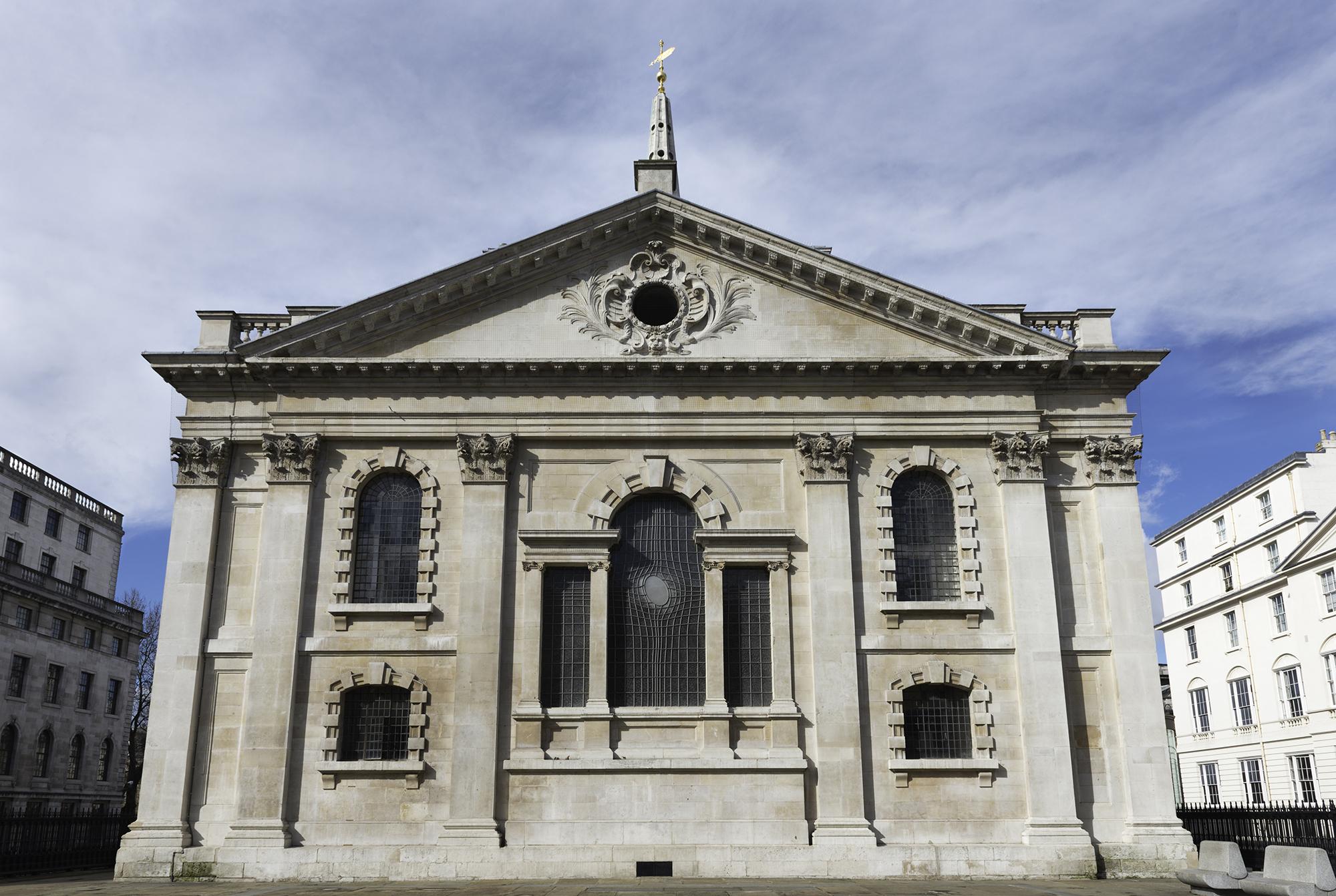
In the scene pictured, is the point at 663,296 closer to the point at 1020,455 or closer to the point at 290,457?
the point at 1020,455

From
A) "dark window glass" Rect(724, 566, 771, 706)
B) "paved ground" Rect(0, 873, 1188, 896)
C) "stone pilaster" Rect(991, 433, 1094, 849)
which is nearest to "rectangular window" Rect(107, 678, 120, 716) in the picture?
"paved ground" Rect(0, 873, 1188, 896)

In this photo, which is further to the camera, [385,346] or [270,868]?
[385,346]

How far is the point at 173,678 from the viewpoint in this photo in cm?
2616

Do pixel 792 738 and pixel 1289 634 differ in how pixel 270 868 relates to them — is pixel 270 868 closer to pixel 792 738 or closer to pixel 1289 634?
pixel 792 738

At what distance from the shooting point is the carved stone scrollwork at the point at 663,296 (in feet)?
93.2

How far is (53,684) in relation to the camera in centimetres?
5384

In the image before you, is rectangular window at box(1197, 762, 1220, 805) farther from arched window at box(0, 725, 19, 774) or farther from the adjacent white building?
arched window at box(0, 725, 19, 774)

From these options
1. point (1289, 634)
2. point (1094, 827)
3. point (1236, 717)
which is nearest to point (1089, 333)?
point (1094, 827)

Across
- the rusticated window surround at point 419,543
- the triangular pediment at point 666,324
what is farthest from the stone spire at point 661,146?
the rusticated window surround at point 419,543

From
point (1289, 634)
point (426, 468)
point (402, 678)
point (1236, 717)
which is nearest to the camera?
point (402, 678)

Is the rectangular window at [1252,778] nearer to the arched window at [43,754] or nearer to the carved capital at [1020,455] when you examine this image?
the carved capital at [1020,455]

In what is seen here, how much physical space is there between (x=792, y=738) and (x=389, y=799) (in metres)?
9.74

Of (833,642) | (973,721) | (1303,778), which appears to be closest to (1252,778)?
(1303,778)

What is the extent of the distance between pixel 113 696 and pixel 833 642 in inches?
1946
